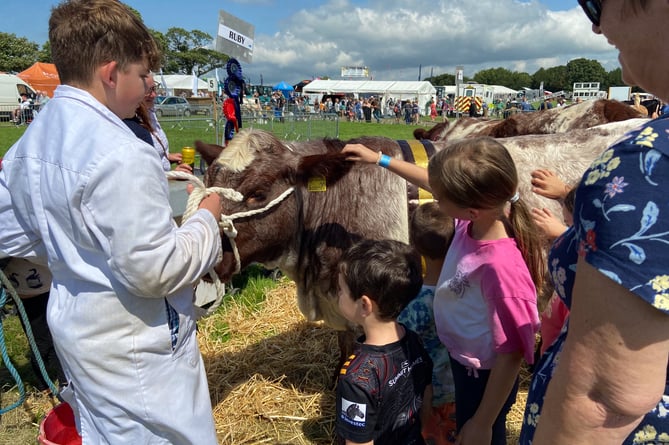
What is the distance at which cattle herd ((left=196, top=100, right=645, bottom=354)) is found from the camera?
3.07 metres

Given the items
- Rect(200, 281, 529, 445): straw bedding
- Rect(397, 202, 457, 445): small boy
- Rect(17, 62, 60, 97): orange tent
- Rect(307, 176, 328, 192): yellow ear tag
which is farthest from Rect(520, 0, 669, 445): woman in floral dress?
Rect(17, 62, 60, 97): orange tent

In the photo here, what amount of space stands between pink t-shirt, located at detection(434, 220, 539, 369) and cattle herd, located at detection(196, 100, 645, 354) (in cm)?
101

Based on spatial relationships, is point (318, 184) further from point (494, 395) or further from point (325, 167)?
point (494, 395)

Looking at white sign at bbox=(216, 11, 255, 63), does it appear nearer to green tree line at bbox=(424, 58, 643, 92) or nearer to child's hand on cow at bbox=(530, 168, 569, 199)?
child's hand on cow at bbox=(530, 168, 569, 199)

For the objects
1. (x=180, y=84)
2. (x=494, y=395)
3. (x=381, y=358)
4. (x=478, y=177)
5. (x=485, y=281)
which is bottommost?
(x=494, y=395)

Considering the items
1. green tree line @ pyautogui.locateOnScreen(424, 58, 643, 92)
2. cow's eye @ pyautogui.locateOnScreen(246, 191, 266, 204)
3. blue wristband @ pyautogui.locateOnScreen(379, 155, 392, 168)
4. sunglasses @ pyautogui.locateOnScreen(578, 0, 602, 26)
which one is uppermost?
green tree line @ pyautogui.locateOnScreen(424, 58, 643, 92)

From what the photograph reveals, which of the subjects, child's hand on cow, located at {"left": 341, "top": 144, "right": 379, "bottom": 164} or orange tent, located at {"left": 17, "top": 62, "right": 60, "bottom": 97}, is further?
orange tent, located at {"left": 17, "top": 62, "right": 60, "bottom": 97}

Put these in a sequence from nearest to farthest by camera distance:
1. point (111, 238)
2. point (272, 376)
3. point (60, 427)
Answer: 1. point (111, 238)
2. point (60, 427)
3. point (272, 376)

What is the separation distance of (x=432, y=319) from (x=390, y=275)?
0.76m

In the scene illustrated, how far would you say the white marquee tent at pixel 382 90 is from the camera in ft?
173

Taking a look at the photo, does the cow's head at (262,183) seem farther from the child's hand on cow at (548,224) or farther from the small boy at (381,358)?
the child's hand on cow at (548,224)

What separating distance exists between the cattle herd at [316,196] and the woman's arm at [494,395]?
1320mm

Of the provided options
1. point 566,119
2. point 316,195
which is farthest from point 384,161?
point 566,119

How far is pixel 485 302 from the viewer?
2102 mm
